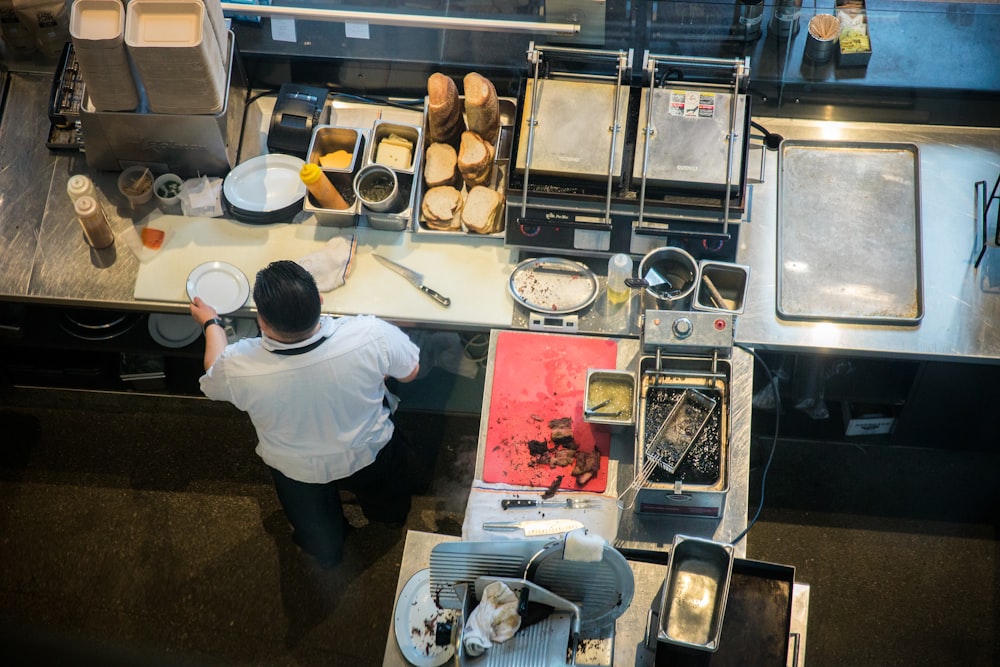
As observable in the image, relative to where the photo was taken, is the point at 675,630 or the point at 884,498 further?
the point at 884,498

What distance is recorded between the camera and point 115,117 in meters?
3.30

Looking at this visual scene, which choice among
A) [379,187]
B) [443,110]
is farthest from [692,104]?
[379,187]

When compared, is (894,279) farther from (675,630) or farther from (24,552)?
(24,552)

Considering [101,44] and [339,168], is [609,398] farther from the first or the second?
[101,44]

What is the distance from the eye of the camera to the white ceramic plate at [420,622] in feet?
8.74

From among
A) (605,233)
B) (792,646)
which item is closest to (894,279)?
(605,233)

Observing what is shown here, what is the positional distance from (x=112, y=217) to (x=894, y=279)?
9.50ft

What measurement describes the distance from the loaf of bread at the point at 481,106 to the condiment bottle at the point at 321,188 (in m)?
0.56

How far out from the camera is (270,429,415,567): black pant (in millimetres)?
3455

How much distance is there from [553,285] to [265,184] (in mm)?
1160

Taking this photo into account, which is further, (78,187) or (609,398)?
(78,187)

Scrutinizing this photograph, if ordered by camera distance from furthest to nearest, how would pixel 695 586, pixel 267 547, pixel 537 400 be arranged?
pixel 267 547 → pixel 537 400 → pixel 695 586

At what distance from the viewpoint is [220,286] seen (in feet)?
11.1

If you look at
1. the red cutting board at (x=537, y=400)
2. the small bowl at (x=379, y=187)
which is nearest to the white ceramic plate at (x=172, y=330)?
the small bowl at (x=379, y=187)
